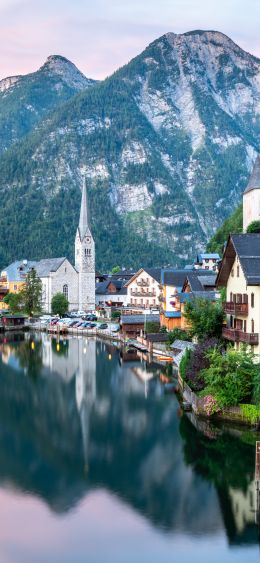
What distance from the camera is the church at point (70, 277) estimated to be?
133125 millimetres

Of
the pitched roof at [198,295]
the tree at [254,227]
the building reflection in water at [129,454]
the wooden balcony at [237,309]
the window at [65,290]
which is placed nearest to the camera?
the building reflection in water at [129,454]

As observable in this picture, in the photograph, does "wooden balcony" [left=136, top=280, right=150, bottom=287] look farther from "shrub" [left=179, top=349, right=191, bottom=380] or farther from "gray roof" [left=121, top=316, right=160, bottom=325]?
"shrub" [left=179, top=349, right=191, bottom=380]

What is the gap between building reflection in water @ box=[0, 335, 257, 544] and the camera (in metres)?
28.3

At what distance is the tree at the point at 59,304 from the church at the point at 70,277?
313 inches

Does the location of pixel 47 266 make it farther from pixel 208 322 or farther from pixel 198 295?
pixel 208 322

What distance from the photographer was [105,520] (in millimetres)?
27188

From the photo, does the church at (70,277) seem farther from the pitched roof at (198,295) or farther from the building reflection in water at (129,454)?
the building reflection in water at (129,454)

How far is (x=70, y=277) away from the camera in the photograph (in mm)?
135625

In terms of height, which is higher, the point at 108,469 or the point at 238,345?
the point at 238,345

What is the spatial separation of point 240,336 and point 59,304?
271 feet

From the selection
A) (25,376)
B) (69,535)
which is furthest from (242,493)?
(25,376)

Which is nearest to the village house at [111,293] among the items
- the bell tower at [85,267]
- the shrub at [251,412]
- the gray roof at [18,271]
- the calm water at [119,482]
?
the bell tower at [85,267]

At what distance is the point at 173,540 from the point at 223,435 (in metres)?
11.5

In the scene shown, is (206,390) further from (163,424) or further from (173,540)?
(173,540)
